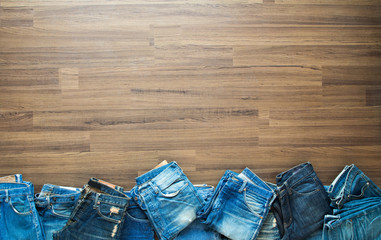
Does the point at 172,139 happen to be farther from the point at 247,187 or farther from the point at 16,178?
the point at 16,178

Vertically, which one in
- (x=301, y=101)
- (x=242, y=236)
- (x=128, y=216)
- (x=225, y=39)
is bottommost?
(x=242, y=236)

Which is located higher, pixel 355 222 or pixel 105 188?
pixel 105 188

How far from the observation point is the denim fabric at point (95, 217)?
4.80 ft

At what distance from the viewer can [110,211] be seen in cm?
148

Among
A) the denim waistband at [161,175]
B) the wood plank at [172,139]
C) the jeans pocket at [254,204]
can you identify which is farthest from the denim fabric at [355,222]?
the denim waistband at [161,175]

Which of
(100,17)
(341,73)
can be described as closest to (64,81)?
(100,17)

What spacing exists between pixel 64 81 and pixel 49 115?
0.21 m

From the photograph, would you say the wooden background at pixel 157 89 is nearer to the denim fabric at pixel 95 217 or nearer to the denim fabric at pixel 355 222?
the denim fabric at pixel 95 217

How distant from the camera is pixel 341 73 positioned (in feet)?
5.41

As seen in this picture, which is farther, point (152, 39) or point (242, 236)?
point (152, 39)

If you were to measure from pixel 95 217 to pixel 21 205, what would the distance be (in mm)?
398

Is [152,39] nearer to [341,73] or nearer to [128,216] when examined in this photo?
[128,216]

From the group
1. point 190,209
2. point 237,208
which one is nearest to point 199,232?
point 190,209

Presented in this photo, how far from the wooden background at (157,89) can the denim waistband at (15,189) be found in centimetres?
11
